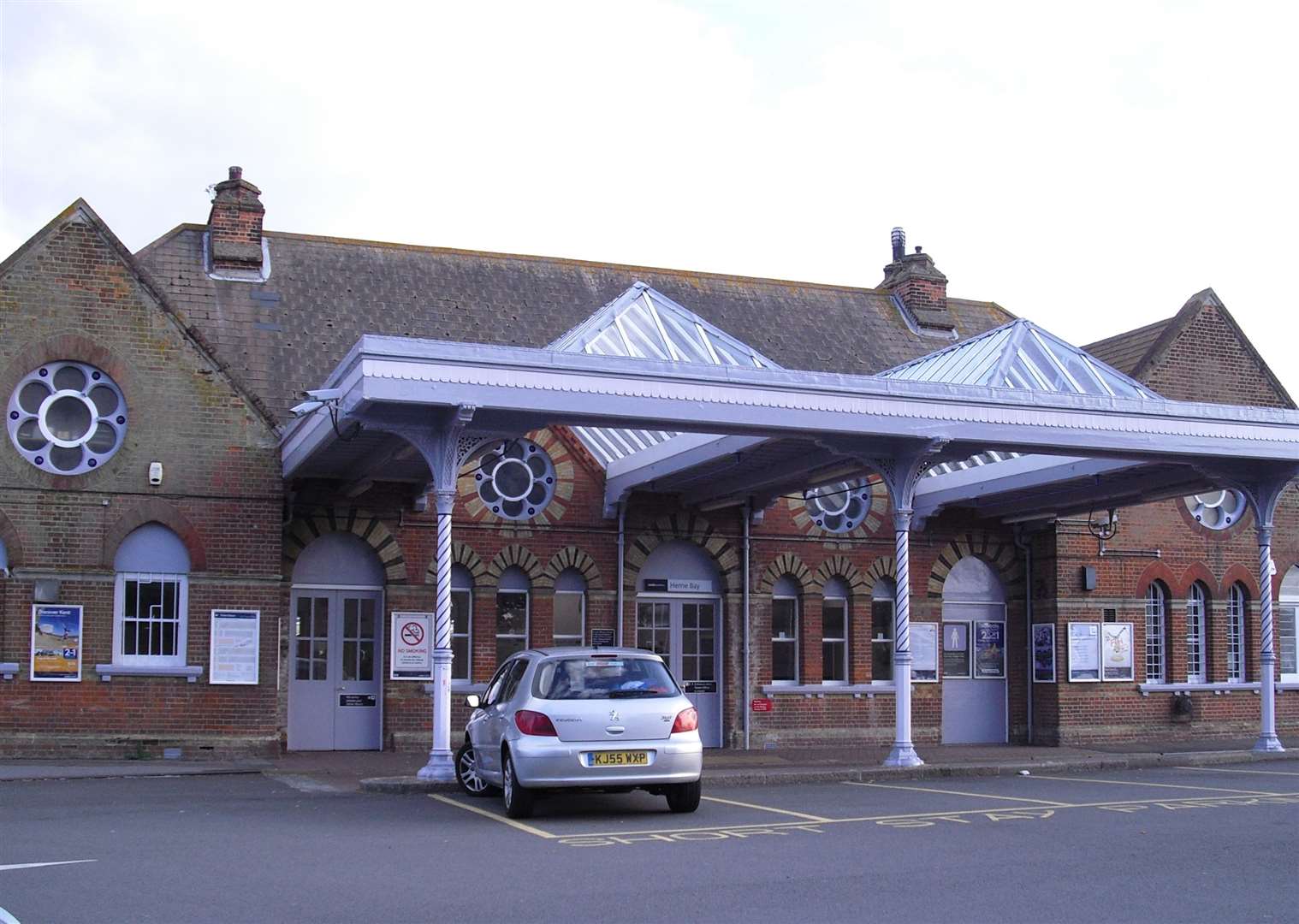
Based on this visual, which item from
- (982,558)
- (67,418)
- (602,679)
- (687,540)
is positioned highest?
(67,418)

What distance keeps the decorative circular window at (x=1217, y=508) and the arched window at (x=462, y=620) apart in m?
12.8

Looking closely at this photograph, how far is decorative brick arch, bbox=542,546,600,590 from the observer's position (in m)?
22.1

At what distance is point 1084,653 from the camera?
24578mm

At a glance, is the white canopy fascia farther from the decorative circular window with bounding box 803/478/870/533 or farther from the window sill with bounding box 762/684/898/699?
the window sill with bounding box 762/684/898/699

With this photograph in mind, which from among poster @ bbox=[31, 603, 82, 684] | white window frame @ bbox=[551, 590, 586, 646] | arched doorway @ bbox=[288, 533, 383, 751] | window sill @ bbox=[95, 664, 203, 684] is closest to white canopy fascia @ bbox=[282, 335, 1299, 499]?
arched doorway @ bbox=[288, 533, 383, 751]

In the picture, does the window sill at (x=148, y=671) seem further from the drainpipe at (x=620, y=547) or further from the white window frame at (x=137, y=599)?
the drainpipe at (x=620, y=547)

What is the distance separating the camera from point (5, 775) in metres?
16.4

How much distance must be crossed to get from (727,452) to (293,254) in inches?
406

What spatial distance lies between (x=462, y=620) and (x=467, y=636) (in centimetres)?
24

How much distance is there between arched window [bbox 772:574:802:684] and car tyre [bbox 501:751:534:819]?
1112 cm

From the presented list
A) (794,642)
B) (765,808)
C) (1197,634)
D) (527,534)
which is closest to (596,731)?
(765,808)

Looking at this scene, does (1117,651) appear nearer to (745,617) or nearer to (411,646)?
(745,617)

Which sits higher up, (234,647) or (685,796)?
(234,647)

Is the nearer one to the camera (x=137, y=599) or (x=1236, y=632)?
(x=137, y=599)
